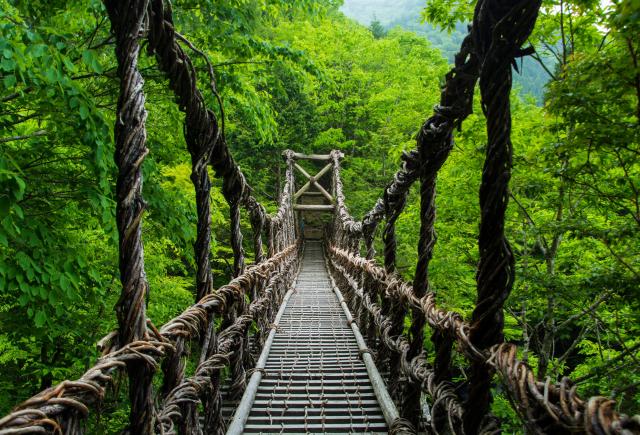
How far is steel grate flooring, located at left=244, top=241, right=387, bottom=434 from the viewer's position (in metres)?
2.09

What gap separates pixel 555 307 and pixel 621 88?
260 cm

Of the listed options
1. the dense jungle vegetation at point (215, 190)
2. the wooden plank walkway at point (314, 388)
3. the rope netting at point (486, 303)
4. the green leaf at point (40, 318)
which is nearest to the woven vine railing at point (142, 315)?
the wooden plank walkway at point (314, 388)

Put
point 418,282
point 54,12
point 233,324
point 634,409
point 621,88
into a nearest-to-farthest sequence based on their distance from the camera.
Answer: point 418,282
point 233,324
point 621,88
point 54,12
point 634,409

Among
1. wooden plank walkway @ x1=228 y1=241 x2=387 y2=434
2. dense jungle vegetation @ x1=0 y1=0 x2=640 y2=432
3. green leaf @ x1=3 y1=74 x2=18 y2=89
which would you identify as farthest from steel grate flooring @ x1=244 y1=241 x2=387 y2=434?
green leaf @ x1=3 y1=74 x2=18 y2=89

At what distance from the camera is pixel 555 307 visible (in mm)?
4371

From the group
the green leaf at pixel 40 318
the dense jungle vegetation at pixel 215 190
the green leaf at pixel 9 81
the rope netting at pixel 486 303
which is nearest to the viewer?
the rope netting at pixel 486 303

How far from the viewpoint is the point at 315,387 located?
8.36 feet

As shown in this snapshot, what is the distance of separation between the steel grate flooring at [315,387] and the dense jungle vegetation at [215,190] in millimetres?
849

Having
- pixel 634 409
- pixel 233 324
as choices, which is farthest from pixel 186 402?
pixel 634 409

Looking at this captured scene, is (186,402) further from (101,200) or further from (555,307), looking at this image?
(555,307)

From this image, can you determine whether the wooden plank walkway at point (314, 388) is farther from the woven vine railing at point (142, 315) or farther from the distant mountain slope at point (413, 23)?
the distant mountain slope at point (413, 23)

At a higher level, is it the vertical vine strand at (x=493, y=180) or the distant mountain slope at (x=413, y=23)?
the distant mountain slope at (x=413, y=23)

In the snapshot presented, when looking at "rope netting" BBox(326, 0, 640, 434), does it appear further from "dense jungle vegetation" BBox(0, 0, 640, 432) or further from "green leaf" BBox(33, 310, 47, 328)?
"green leaf" BBox(33, 310, 47, 328)

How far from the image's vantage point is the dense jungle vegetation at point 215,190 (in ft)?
7.89
